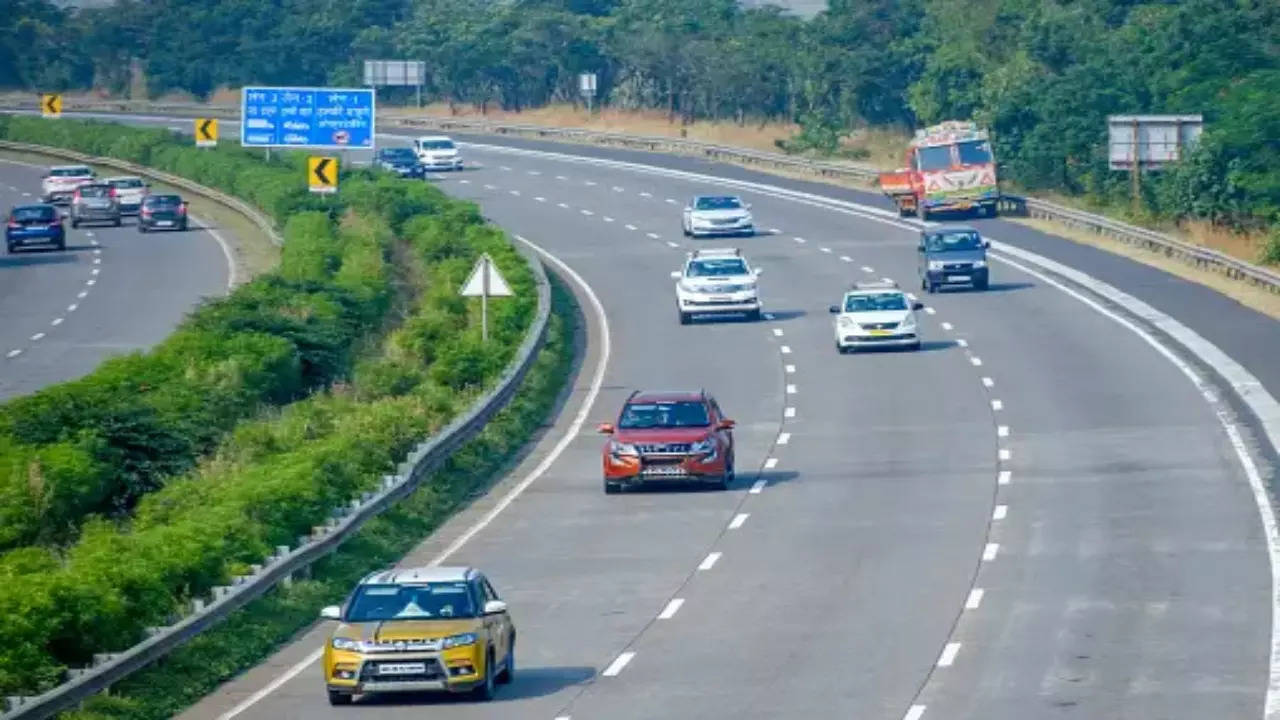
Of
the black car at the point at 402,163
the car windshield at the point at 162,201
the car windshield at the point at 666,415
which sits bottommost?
the car windshield at the point at 666,415

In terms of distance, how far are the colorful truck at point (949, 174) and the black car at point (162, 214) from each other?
25.2 metres

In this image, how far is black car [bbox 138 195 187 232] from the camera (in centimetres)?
8962

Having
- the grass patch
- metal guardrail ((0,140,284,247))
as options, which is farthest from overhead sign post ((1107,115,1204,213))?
the grass patch

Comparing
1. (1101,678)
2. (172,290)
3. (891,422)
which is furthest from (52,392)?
(172,290)

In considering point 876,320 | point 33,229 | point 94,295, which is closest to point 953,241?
point 876,320

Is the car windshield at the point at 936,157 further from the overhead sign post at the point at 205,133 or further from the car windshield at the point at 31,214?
the overhead sign post at the point at 205,133

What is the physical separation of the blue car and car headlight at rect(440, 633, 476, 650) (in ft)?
209

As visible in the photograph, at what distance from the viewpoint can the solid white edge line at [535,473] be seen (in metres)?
24.2

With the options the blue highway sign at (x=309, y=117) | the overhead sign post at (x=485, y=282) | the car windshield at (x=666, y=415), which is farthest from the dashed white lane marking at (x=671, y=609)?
the blue highway sign at (x=309, y=117)

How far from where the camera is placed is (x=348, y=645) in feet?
74.4

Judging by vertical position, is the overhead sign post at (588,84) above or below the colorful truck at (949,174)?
above

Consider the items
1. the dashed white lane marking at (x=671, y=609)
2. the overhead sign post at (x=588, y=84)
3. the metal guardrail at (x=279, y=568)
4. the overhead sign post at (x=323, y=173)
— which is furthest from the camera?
the overhead sign post at (x=588, y=84)

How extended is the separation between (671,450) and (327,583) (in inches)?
322

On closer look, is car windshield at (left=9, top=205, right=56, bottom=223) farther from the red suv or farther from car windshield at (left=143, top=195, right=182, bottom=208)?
the red suv
